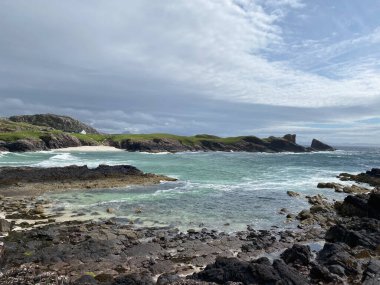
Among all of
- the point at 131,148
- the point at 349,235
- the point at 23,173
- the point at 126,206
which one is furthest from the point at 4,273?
the point at 131,148

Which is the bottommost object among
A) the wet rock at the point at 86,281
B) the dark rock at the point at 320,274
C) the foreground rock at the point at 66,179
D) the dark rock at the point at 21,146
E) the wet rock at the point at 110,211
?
the dark rock at the point at 320,274

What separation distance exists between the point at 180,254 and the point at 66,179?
33261 mm

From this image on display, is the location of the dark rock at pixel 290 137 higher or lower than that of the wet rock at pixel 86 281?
higher

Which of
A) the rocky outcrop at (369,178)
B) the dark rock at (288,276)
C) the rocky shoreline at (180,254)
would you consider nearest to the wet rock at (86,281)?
the rocky shoreline at (180,254)

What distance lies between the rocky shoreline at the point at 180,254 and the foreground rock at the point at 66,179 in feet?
46.3

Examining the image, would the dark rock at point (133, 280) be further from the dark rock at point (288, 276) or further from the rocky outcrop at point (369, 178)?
the rocky outcrop at point (369, 178)

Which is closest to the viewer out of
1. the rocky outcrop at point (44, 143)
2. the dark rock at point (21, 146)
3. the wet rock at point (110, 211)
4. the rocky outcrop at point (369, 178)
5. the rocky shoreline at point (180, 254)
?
the rocky shoreline at point (180, 254)

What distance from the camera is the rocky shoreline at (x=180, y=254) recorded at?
14.7 meters

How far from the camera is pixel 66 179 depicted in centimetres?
4784

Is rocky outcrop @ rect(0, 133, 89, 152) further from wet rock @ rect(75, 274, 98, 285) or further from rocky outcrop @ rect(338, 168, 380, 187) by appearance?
wet rock @ rect(75, 274, 98, 285)

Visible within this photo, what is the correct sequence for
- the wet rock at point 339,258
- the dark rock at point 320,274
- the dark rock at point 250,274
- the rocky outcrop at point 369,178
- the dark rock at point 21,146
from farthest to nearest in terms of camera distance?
the dark rock at point 21,146 → the rocky outcrop at point 369,178 → the wet rock at point 339,258 → the dark rock at point 320,274 → the dark rock at point 250,274

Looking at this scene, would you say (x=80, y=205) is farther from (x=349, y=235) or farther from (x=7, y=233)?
(x=349, y=235)

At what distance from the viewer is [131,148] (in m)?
141

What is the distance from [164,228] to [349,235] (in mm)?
12695
